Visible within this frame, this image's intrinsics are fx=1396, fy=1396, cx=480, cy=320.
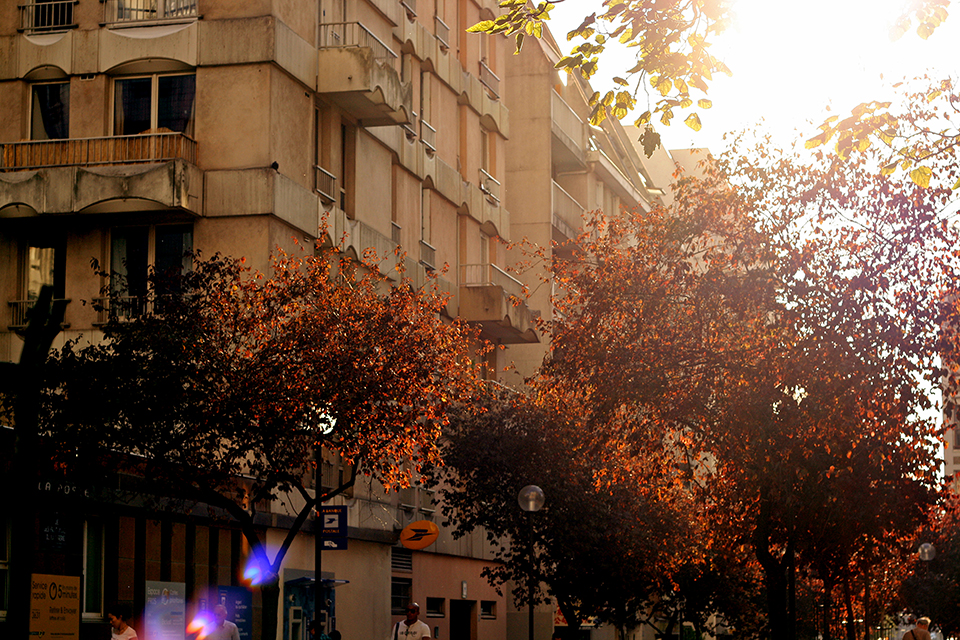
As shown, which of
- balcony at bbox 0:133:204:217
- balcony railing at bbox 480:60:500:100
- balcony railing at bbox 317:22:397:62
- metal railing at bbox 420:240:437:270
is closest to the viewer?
balcony at bbox 0:133:204:217

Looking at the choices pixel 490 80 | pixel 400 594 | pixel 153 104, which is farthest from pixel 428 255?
pixel 153 104

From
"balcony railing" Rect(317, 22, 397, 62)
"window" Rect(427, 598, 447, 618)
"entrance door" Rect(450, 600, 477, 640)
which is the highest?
"balcony railing" Rect(317, 22, 397, 62)

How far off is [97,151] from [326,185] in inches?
199

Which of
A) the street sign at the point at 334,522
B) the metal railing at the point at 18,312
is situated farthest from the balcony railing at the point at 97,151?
the street sign at the point at 334,522

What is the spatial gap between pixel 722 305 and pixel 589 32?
1177 cm

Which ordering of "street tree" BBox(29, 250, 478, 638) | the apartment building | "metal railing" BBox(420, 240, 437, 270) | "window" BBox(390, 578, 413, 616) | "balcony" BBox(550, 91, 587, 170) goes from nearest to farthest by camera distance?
"street tree" BBox(29, 250, 478, 638)
the apartment building
"window" BBox(390, 578, 413, 616)
"metal railing" BBox(420, 240, 437, 270)
"balcony" BBox(550, 91, 587, 170)

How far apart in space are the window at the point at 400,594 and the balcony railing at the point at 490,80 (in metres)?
15.3

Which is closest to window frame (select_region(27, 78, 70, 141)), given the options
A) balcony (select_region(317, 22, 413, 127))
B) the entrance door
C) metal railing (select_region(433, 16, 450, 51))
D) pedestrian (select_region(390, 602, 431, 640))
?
balcony (select_region(317, 22, 413, 127))

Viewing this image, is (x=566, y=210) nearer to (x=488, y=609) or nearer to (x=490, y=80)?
(x=490, y=80)

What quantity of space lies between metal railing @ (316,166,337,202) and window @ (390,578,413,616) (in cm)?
984

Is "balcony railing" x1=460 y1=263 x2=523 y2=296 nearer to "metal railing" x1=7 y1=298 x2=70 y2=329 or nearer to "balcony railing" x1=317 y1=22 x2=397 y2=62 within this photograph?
"balcony railing" x1=317 y1=22 x2=397 y2=62

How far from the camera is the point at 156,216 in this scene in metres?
27.1

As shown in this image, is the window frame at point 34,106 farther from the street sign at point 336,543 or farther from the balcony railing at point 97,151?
the street sign at point 336,543

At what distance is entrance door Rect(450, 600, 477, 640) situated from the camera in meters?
38.9
